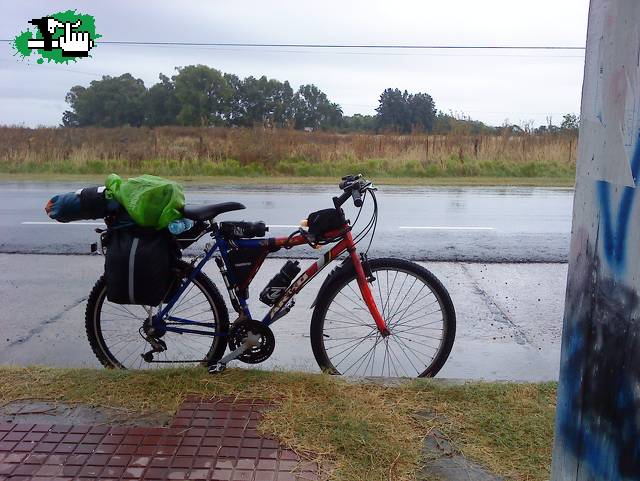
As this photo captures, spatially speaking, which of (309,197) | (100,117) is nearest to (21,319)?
(309,197)

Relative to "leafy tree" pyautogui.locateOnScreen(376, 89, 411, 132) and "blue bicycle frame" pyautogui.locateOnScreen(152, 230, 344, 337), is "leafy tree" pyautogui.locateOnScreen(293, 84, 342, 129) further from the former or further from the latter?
"blue bicycle frame" pyautogui.locateOnScreen(152, 230, 344, 337)

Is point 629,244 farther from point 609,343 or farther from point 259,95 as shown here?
point 259,95

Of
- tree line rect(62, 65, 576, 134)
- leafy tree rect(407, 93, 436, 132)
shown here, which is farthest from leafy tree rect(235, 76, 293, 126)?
leafy tree rect(407, 93, 436, 132)

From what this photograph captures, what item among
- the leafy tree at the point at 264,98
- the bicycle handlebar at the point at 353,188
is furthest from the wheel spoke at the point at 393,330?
the leafy tree at the point at 264,98

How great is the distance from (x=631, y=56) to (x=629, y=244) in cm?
53

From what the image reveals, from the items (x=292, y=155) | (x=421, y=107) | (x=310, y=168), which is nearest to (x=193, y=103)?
(x=421, y=107)

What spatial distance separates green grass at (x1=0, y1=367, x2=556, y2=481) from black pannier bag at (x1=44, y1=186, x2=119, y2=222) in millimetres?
971

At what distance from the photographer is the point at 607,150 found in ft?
6.43

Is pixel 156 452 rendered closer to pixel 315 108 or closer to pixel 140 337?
pixel 140 337

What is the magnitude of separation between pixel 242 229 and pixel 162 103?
33526mm

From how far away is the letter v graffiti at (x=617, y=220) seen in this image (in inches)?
73.9

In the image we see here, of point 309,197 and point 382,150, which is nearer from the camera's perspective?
point 309,197

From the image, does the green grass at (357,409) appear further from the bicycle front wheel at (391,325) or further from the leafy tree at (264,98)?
the leafy tree at (264,98)

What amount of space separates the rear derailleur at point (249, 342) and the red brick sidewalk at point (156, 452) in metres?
0.48
